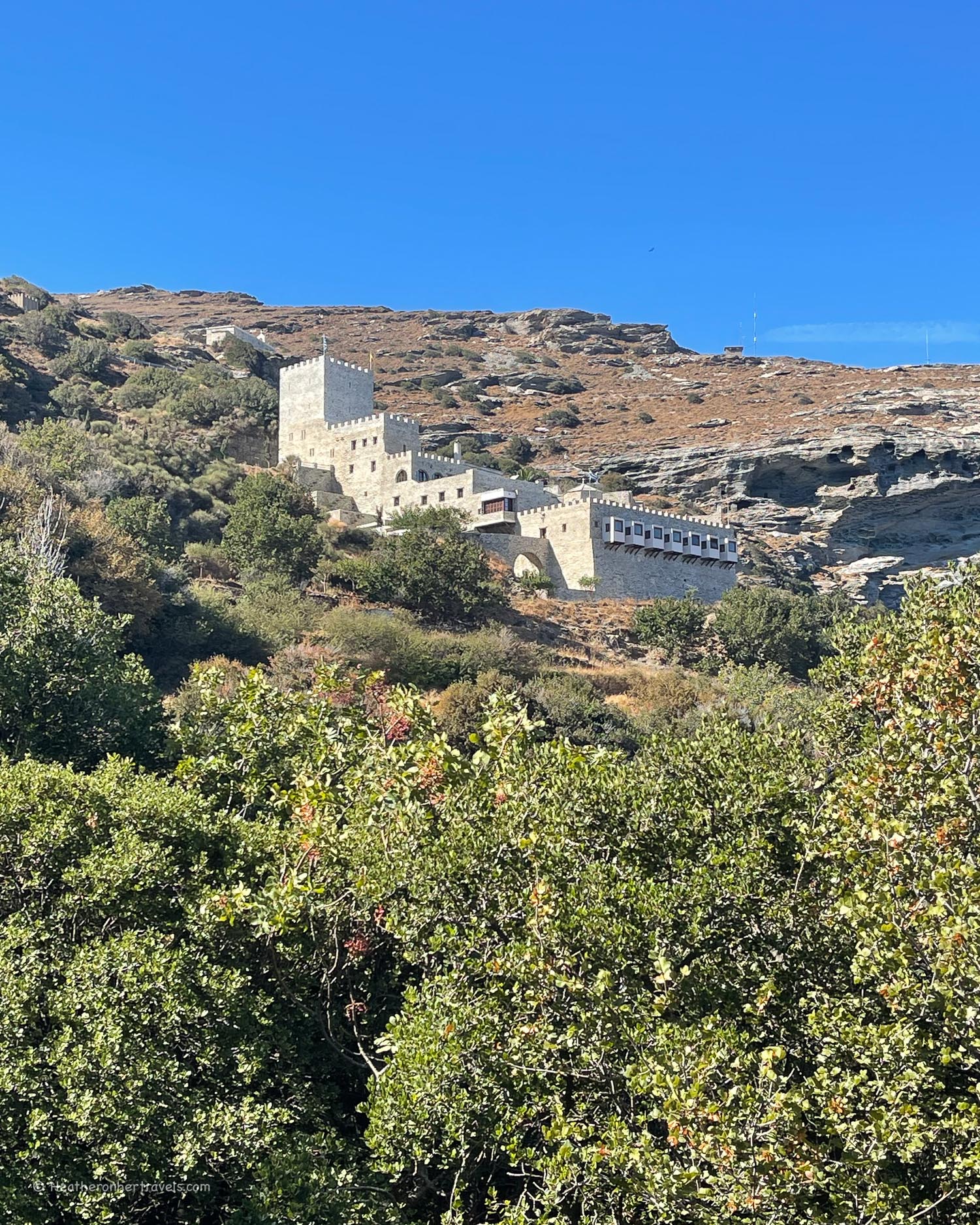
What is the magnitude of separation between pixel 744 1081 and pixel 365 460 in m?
56.4

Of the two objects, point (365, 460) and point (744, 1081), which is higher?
point (365, 460)

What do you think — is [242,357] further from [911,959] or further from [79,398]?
[911,959]

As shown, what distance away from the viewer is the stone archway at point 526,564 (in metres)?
59.3

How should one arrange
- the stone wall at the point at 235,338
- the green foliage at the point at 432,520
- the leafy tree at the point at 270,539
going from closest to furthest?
the leafy tree at the point at 270,539 < the green foliage at the point at 432,520 < the stone wall at the point at 235,338

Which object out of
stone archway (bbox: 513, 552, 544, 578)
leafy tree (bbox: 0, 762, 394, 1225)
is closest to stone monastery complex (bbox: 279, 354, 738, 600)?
stone archway (bbox: 513, 552, 544, 578)

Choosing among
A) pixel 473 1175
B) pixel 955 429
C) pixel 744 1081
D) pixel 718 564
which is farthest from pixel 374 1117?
pixel 955 429

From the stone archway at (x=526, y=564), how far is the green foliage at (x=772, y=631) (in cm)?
862

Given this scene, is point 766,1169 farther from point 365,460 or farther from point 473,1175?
point 365,460

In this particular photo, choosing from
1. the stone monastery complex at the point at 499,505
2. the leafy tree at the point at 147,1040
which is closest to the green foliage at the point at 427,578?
the stone monastery complex at the point at 499,505

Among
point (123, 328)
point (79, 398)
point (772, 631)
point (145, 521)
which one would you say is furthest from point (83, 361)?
point (772, 631)

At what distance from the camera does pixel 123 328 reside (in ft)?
331

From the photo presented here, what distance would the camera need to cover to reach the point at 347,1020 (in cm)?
1530

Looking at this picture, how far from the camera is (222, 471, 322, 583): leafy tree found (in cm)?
5109

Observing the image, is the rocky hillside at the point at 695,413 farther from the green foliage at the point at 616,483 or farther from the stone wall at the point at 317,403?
the stone wall at the point at 317,403
